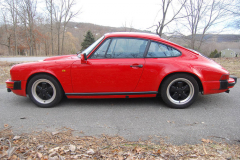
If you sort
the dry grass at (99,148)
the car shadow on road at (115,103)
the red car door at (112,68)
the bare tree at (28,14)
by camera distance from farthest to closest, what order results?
1. the bare tree at (28,14)
2. the car shadow on road at (115,103)
3. the red car door at (112,68)
4. the dry grass at (99,148)

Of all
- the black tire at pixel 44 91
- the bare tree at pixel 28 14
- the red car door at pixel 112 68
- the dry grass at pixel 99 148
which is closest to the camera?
the dry grass at pixel 99 148

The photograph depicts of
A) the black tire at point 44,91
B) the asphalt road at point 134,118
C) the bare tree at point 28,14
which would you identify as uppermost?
the bare tree at point 28,14

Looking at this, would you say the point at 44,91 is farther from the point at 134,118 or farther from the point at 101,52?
the point at 134,118

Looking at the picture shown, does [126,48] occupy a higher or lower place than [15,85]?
higher

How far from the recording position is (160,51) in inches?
121

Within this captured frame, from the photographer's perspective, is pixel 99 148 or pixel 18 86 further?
pixel 18 86

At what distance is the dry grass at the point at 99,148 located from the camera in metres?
1.69

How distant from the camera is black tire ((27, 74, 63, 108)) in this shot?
3.04 metres

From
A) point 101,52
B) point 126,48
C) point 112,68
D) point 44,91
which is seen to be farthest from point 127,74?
point 44,91

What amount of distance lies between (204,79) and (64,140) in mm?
2622

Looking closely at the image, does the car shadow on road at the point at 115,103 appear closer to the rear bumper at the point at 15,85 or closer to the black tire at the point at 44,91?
the black tire at the point at 44,91

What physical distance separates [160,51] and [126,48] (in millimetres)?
677

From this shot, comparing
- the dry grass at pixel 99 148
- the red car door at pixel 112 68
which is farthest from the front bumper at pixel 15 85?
the dry grass at pixel 99 148

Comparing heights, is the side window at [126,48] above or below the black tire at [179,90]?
above
